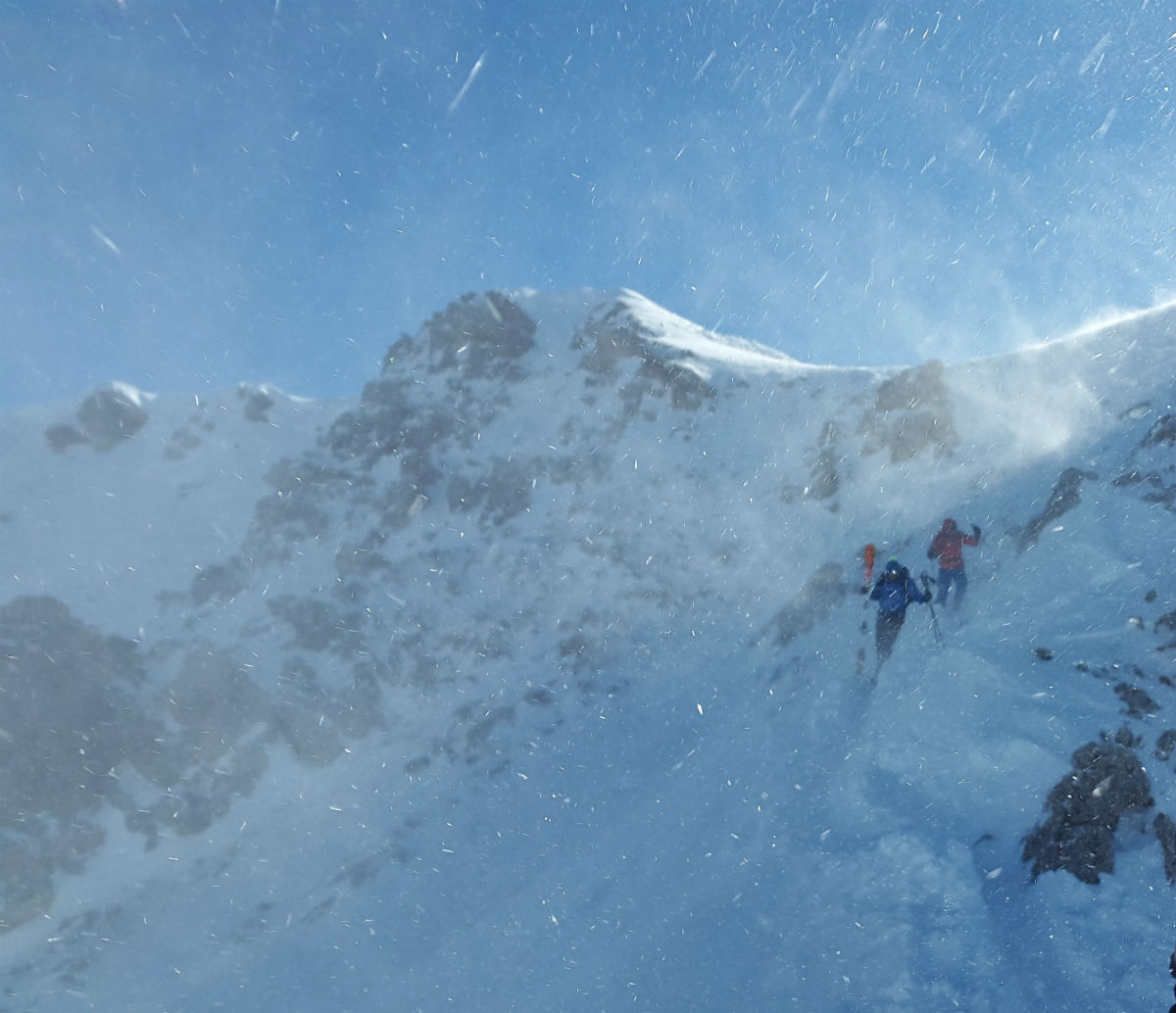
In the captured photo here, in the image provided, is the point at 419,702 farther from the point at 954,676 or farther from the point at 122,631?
the point at 954,676

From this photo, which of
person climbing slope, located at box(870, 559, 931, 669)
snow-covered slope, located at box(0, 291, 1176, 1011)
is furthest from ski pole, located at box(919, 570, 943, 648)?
snow-covered slope, located at box(0, 291, 1176, 1011)


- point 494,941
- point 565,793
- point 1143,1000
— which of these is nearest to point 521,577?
point 565,793

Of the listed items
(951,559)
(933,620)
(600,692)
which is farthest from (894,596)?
(600,692)

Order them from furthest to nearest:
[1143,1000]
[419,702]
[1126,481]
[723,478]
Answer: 1. [723,478]
2. [419,702]
3. [1126,481]
4. [1143,1000]

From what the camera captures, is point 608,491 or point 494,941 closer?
point 494,941

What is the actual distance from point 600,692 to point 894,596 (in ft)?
38.6

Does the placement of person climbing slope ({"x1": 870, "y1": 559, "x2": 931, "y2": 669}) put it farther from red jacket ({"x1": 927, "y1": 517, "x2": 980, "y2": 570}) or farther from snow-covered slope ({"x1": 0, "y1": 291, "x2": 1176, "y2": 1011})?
red jacket ({"x1": 927, "y1": 517, "x2": 980, "y2": 570})

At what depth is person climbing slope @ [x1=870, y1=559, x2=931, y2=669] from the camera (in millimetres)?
13625

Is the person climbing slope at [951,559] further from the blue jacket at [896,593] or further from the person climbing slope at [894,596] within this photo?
the blue jacket at [896,593]

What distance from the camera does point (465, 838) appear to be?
1930cm

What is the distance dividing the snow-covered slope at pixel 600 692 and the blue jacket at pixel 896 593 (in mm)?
910

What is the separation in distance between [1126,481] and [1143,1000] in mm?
9712

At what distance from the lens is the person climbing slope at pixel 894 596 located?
44.7ft

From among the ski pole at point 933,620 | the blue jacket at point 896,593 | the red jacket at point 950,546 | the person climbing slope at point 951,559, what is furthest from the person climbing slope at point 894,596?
the red jacket at point 950,546
